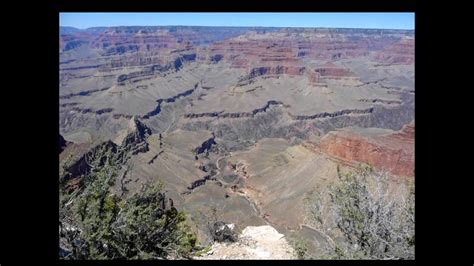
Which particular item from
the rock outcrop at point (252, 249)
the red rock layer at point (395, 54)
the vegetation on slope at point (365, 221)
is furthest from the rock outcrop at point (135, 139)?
the red rock layer at point (395, 54)

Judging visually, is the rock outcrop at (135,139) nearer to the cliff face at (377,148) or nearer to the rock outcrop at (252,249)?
the rock outcrop at (252,249)

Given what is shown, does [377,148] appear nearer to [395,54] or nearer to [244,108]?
[244,108]

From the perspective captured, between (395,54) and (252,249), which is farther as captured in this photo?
(395,54)

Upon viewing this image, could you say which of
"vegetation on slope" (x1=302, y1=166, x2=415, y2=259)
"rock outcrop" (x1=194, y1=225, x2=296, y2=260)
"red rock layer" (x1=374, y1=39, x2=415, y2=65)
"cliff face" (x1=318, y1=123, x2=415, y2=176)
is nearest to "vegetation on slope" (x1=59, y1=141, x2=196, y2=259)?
"rock outcrop" (x1=194, y1=225, x2=296, y2=260)

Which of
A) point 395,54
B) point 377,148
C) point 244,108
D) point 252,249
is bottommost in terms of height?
point 377,148

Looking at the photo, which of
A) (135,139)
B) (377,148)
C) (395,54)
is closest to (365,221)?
(135,139)
